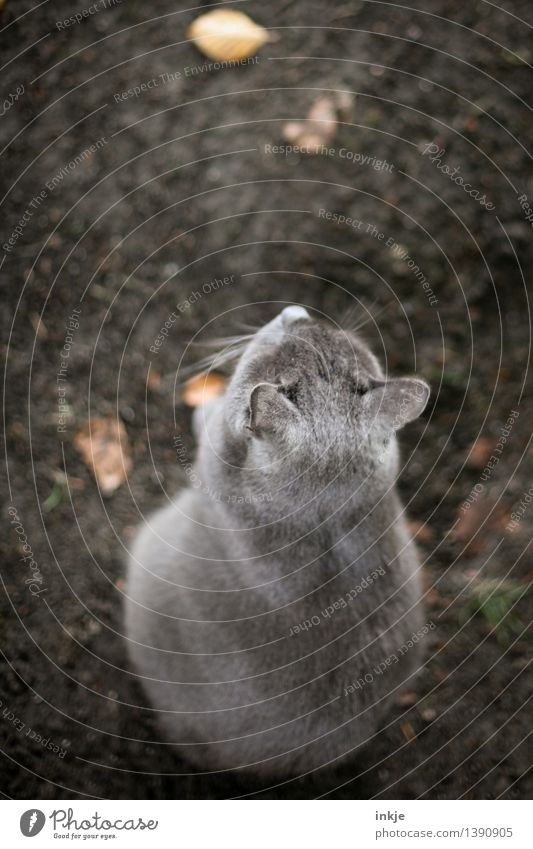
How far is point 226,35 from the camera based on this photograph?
2471 millimetres

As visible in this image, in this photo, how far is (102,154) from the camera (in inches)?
95.2

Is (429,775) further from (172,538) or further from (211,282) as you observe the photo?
(211,282)

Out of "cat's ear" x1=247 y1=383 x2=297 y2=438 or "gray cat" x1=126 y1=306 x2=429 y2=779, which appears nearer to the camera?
"cat's ear" x1=247 y1=383 x2=297 y2=438

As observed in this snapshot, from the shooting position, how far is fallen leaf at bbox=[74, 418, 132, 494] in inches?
89.9

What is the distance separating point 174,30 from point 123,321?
1106 millimetres

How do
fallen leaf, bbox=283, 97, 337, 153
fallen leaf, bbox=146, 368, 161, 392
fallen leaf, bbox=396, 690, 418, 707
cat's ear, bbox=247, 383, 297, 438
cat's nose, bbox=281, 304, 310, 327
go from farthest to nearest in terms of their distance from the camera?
fallen leaf, bbox=283, 97, 337, 153 < fallen leaf, bbox=146, 368, 161, 392 < fallen leaf, bbox=396, 690, 418, 707 < cat's nose, bbox=281, 304, 310, 327 < cat's ear, bbox=247, 383, 297, 438

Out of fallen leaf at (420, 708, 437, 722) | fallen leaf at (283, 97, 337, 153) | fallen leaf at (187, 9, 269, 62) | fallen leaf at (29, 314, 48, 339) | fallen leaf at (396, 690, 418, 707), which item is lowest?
fallen leaf at (420, 708, 437, 722)

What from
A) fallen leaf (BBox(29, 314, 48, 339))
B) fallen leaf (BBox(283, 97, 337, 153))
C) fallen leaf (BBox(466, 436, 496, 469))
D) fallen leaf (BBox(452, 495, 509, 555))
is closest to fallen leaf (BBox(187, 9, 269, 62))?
fallen leaf (BBox(283, 97, 337, 153))

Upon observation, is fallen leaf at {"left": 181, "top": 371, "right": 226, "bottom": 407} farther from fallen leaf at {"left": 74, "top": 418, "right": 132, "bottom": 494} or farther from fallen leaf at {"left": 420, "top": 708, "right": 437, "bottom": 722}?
fallen leaf at {"left": 420, "top": 708, "right": 437, "bottom": 722}

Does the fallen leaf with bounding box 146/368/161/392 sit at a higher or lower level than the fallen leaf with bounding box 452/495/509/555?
higher

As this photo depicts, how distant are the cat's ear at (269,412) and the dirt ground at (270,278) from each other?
0.90 metres

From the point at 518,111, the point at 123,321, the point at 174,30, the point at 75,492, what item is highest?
the point at 174,30

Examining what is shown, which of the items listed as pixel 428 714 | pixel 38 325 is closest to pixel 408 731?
pixel 428 714
